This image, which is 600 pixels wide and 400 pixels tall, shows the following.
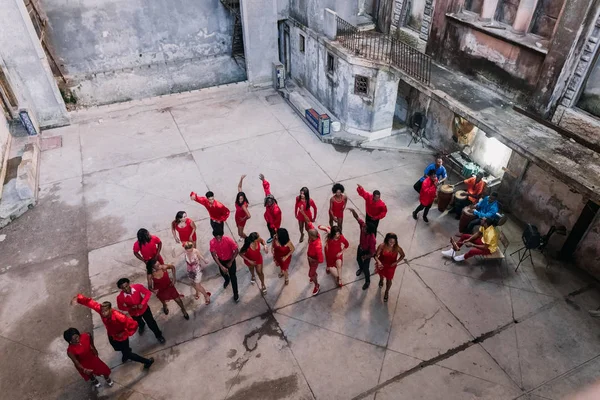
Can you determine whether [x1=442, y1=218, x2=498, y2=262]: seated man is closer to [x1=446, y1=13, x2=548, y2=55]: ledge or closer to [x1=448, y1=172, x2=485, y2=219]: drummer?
[x1=448, y1=172, x2=485, y2=219]: drummer

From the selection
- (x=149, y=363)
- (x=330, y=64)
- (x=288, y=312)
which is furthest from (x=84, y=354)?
(x=330, y=64)

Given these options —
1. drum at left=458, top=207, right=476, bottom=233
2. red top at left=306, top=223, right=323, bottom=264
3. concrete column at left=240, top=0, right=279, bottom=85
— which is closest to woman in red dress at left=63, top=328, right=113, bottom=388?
red top at left=306, top=223, right=323, bottom=264

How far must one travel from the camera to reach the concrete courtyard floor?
21.8 ft

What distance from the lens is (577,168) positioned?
291 inches

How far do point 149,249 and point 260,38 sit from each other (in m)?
10.5

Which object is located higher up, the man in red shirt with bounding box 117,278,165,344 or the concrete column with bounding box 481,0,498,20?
the concrete column with bounding box 481,0,498,20

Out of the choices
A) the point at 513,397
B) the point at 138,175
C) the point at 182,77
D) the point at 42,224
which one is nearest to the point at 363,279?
the point at 513,397

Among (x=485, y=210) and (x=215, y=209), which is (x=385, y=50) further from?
(x=215, y=209)

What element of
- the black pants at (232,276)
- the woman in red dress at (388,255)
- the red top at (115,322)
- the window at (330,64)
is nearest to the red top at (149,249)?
the black pants at (232,276)

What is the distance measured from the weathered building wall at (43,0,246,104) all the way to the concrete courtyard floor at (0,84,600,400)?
16.9ft

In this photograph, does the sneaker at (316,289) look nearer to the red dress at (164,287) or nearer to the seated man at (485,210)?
the red dress at (164,287)

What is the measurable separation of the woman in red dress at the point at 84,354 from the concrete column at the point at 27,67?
10.4 m

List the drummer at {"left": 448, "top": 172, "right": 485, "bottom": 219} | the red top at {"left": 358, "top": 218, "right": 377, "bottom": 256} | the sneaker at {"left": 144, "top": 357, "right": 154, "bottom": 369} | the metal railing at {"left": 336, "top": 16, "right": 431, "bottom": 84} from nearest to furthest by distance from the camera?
1. the sneaker at {"left": 144, "top": 357, "right": 154, "bottom": 369}
2. the red top at {"left": 358, "top": 218, "right": 377, "bottom": 256}
3. the drummer at {"left": 448, "top": 172, "right": 485, "bottom": 219}
4. the metal railing at {"left": 336, "top": 16, "right": 431, "bottom": 84}

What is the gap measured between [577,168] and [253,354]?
22.5 ft
